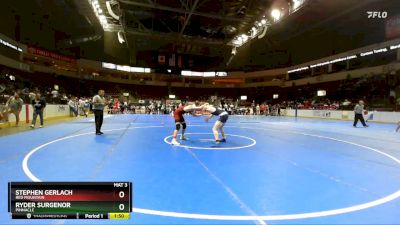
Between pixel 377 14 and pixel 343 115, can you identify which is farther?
pixel 377 14

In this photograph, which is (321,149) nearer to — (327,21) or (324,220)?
(324,220)

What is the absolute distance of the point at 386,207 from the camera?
13.5 feet

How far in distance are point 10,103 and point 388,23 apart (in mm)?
34333

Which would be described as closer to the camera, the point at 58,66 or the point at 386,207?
the point at 386,207

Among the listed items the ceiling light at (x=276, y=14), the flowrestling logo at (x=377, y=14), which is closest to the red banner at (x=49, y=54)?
the ceiling light at (x=276, y=14)

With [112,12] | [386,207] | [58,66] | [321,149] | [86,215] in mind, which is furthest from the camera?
[58,66]

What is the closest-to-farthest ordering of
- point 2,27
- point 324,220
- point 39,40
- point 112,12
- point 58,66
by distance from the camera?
point 324,220, point 112,12, point 2,27, point 39,40, point 58,66

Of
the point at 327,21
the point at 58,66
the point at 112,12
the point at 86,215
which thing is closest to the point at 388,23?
the point at 327,21
